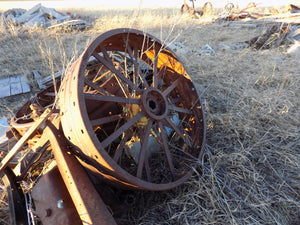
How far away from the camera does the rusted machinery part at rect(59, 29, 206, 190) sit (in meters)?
1.47

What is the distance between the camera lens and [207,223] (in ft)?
5.61

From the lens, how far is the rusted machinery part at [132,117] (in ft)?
4.83

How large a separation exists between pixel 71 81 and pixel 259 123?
2.62 metres

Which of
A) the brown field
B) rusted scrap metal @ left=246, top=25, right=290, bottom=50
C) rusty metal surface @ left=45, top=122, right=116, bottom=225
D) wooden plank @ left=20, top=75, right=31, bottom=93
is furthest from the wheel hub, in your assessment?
rusted scrap metal @ left=246, top=25, right=290, bottom=50

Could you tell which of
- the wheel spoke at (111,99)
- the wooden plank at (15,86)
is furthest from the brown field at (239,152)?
the wheel spoke at (111,99)

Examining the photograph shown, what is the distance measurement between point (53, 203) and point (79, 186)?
309 millimetres

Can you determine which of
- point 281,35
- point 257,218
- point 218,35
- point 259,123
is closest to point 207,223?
point 257,218

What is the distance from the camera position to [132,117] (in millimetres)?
1893

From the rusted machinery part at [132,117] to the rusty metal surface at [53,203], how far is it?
308mm

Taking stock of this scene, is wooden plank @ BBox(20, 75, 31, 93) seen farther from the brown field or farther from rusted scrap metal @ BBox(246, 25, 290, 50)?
rusted scrap metal @ BBox(246, 25, 290, 50)

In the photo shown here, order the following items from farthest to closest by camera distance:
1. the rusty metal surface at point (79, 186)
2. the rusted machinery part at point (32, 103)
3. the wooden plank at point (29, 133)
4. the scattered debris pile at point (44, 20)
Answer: the scattered debris pile at point (44, 20)
the rusted machinery part at point (32, 103)
the wooden plank at point (29, 133)
the rusty metal surface at point (79, 186)

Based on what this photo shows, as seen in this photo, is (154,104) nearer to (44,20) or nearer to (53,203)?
(53,203)

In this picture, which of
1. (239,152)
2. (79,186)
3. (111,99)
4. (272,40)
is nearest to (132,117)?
(111,99)

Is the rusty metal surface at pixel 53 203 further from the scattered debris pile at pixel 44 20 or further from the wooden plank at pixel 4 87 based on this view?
the scattered debris pile at pixel 44 20
